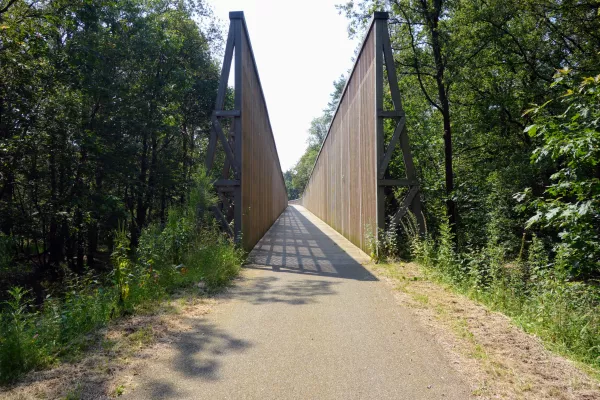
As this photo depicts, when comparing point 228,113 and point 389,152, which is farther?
point 228,113

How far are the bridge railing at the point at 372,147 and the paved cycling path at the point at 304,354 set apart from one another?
372 cm

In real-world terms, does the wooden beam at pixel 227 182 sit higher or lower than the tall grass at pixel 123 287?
higher

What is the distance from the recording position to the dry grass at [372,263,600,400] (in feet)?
10.1

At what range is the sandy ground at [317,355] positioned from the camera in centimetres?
316

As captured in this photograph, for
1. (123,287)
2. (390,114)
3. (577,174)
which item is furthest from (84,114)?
(577,174)

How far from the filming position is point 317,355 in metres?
3.93

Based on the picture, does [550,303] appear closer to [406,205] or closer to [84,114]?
[406,205]

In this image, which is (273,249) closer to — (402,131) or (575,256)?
(402,131)

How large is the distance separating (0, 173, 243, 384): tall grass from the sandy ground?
0.95ft

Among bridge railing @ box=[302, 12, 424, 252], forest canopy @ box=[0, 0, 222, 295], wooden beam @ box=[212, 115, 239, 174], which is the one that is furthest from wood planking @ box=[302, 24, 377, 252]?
forest canopy @ box=[0, 0, 222, 295]

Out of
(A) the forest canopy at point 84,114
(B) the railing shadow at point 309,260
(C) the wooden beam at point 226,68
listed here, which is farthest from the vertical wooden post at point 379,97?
(A) the forest canopy at point 84,114

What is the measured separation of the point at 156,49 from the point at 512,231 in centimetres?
1594

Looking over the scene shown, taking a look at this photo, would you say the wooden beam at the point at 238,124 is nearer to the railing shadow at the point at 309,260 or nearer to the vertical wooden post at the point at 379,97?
the railing shadow at the point at 309,260

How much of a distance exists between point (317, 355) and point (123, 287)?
2830 millimetres
